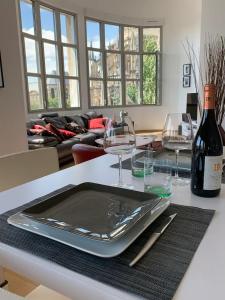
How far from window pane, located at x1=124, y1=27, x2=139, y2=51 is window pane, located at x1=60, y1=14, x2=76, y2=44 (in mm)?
1906

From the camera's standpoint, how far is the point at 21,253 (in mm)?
576

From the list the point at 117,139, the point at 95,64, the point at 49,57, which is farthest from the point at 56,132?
the point at 117,139

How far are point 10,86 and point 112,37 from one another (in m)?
6.20

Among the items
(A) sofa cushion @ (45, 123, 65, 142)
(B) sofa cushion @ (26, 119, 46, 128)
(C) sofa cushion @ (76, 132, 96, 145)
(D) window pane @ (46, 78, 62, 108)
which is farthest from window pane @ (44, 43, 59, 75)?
(C) sofa cushion @ (76, 132, 96, 145)

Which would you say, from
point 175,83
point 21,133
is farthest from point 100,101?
point 21,133

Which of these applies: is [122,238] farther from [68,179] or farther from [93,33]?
[93,33]

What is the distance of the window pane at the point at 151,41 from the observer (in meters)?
8.48

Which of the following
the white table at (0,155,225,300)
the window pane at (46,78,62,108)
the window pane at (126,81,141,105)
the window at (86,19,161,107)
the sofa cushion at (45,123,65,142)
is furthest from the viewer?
the window pane at (126,81,141,105)

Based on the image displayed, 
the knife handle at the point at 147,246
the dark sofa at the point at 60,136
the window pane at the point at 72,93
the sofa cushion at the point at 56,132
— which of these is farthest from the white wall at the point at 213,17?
the window pane at the point at 72,93

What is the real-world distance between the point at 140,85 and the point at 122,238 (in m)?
8.51

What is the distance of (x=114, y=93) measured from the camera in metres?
8.55

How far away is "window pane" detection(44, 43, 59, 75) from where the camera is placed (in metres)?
6.64

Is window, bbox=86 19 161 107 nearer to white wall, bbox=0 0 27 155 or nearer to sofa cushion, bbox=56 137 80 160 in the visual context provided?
sofa cushion, bbox=56 137 80 160

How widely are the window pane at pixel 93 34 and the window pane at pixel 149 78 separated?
1.67 metres
